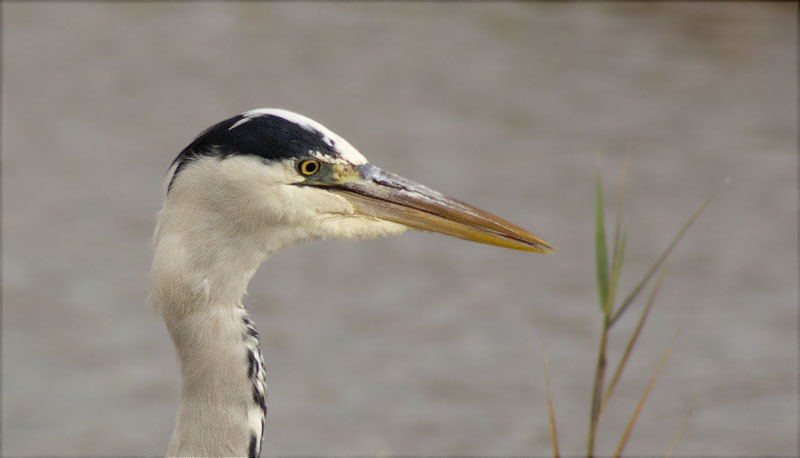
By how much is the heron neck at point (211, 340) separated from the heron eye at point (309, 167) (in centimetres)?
22

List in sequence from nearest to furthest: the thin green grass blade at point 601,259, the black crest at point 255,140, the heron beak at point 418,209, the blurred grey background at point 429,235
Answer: the black crest at point 255,140
the heron beak at point 418,209
the thin green grass blade at point 601,259
the blurred grey background at point 429,235

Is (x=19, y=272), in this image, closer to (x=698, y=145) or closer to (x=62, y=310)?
(x=62, y=310)

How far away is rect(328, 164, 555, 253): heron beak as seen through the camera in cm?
255

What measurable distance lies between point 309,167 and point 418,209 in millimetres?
308

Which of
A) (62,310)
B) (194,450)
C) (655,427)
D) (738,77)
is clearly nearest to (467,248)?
(655,427)

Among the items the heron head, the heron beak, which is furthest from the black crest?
the heron beak

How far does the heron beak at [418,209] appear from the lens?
255cm

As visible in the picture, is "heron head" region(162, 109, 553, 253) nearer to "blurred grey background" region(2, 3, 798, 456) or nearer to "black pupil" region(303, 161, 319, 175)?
"black pupil" region(303, 161, 319, 175)

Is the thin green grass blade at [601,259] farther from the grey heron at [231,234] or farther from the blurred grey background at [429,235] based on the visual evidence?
the blurred grey background at [429,235]

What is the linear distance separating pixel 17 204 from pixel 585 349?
11.6ft

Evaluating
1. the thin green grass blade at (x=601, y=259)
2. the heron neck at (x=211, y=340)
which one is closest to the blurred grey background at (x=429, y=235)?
the thin green grass blade at (x=601, y=259)

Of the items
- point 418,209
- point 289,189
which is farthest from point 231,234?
point 418,209

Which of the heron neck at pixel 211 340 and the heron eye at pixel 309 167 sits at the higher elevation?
the heron eye at pixel 309 167

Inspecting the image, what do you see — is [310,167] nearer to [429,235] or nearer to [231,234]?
[231,234]
